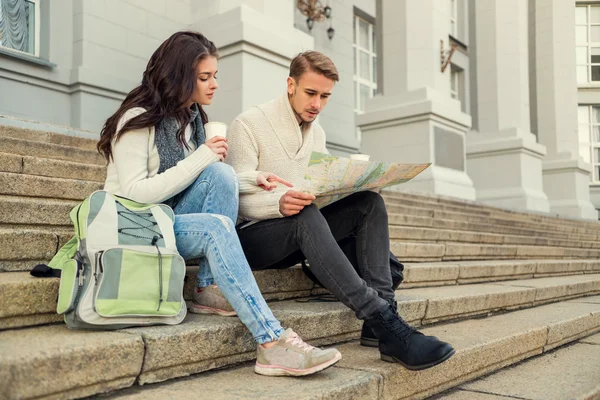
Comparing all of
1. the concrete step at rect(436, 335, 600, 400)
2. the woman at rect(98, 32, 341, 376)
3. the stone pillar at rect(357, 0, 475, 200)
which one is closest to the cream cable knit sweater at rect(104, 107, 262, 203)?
the woman at rect(98, 32, 341, 376)

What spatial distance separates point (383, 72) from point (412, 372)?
7148mm

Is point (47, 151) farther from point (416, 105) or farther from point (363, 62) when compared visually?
point (363, 62)

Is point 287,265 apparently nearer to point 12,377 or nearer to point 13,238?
point 13,238

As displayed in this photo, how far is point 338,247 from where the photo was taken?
2111mm

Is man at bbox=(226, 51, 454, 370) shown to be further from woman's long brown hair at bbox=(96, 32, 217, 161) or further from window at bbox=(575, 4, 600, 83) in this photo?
window at bbox=(575, 4, 600, 83)

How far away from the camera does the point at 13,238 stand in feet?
6.93

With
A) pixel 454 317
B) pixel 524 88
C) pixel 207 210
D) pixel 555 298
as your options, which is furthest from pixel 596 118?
pixel 207 210

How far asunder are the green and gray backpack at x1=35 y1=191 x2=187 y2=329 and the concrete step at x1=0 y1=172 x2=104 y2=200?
3.03 ft

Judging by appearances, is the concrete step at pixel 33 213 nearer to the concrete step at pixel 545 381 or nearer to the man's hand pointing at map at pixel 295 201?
the man's hand pointing at map at pixel 295 201

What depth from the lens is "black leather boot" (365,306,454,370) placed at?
6.38ft

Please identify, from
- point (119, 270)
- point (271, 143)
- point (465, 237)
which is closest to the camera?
point (119, 270)

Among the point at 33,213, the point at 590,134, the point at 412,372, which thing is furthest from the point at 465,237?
the point at 590,134

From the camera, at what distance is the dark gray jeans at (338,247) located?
2074mm

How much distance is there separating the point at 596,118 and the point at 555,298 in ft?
53.4
